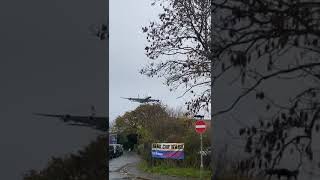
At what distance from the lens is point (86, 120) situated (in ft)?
16.1

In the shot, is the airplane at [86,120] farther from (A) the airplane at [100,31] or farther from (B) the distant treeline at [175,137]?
(B) the distant treeline at [175,137]

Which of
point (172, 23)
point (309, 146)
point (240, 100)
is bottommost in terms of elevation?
point (309, 146)

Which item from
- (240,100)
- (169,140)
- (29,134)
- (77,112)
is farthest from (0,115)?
(169,140)

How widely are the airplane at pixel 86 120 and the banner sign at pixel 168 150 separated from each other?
481 inches

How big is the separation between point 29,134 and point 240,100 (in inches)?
74.2

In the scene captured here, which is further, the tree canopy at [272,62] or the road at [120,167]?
the road at [120,167]

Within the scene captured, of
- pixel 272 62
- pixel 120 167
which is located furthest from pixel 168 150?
pixel 272 62

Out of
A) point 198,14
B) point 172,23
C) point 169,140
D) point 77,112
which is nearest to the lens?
point 77,112

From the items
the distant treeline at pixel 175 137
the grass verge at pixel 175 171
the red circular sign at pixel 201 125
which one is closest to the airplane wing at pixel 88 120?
the red circular sign at pixel 201 125

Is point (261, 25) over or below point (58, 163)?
over

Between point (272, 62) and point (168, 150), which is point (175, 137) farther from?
point (272, 62)

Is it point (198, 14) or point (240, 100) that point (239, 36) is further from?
point (198, 14)

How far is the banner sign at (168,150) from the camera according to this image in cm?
1728

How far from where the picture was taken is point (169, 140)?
1903 centimetres
